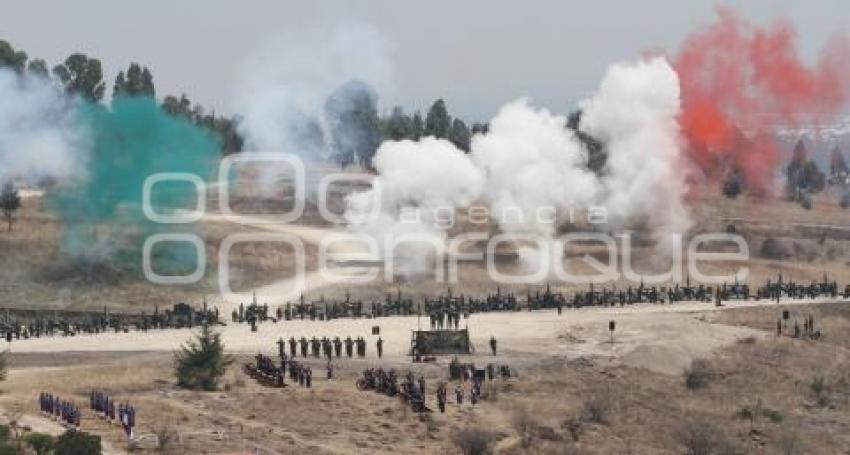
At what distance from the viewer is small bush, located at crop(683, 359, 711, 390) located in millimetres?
59125

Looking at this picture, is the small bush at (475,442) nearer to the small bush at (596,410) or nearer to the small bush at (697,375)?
the small bush at (596,410)

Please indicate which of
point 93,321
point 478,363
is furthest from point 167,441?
point 93,321

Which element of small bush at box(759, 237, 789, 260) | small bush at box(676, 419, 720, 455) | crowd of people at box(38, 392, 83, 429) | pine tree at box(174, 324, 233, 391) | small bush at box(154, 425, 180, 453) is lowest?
small bush at box(676, 419, 720, 455)

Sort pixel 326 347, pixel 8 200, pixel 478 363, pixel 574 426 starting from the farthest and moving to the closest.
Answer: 1. pixel 8 200
2. pixel 326 347
3. pixel 478 363
4. pixel 574 426

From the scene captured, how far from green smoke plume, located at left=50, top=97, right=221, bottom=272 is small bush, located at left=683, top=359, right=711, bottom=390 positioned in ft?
131

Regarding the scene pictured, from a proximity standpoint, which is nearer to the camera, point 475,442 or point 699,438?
point 475,442

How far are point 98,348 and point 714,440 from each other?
3180cm

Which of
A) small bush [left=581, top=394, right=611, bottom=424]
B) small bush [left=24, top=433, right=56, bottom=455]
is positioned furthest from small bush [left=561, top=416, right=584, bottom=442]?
small bush [left=24, top=433, right=56, bottom=455]

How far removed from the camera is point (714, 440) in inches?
1873

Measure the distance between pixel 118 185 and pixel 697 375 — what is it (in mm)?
45325

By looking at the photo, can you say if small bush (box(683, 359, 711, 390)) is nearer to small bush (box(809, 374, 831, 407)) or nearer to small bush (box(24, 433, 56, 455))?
small bush (box(809, 374, 831, 407))

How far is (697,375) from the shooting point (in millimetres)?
59656

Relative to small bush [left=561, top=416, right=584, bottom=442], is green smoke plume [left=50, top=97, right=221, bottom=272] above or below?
above

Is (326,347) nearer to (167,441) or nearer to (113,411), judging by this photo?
(113,411)
